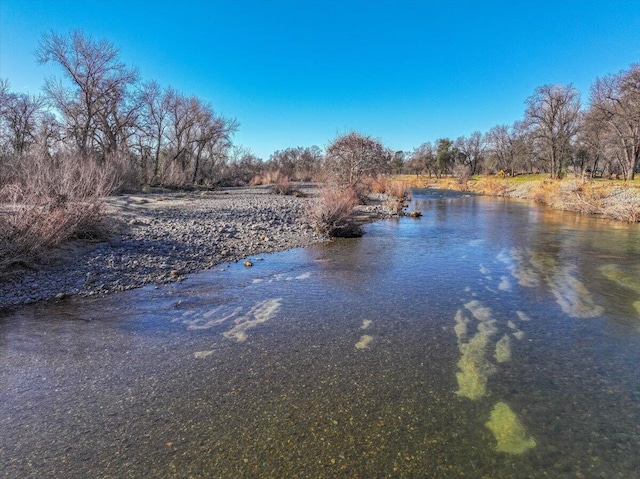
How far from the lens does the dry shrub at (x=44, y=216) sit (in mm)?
7266

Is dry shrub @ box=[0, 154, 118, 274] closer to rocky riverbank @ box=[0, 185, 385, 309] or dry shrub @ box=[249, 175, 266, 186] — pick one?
rocky riverbank @ box=[0, 185, 385, 309]

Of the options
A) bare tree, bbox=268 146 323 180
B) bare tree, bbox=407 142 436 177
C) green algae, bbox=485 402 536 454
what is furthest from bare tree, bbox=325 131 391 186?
bare tree, bbox=407 142 436 177

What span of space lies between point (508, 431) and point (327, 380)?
6.27 ft

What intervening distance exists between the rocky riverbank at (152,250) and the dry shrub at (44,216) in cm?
38

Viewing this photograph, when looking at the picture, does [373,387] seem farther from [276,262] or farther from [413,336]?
[276,262]

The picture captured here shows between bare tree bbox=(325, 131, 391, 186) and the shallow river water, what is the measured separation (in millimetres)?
18048

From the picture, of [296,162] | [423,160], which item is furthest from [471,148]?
[296,162]

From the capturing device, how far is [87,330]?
213 inches

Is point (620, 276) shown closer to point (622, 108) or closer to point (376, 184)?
point (376, 184)

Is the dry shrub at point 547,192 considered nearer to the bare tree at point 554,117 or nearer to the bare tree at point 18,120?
the bare tree at point 554,117

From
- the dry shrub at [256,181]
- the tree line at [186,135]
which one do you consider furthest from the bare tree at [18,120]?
the dry shrub at [256,181]

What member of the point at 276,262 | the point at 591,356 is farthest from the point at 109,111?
the point at 591,356

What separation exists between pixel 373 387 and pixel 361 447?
0.99 metres

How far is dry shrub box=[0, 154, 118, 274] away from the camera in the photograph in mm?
7266
